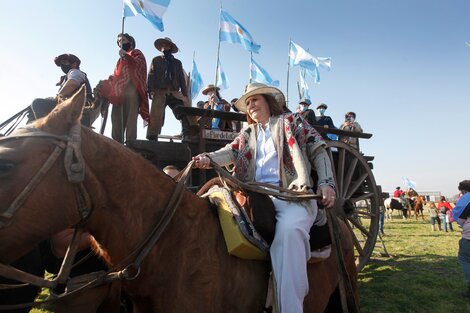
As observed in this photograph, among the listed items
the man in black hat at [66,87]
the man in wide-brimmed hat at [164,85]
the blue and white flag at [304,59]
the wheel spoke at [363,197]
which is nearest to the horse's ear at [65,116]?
the man in black hat at [66,87]

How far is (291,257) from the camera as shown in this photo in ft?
7.38

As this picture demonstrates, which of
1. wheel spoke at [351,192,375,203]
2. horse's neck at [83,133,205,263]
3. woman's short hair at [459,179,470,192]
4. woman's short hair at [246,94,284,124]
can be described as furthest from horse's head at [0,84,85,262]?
woman's short hair at [459,179,470,192]

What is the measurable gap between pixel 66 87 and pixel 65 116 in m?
3.15

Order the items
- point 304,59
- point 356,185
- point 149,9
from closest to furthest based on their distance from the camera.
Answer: point 356,185 < point 149,9 < point 304,59

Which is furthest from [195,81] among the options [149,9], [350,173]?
[350,173]

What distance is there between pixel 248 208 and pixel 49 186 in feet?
4.38

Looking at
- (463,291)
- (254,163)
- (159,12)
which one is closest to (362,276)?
(463,291)

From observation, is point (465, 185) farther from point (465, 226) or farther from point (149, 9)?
point (149, 9)

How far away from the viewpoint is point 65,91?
4.40 m

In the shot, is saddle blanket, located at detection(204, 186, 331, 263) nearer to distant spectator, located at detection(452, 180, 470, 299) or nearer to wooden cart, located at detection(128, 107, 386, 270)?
wooden cart, located at detection(128, 107, 386, 270)

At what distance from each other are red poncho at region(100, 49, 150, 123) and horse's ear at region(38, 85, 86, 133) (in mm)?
3464

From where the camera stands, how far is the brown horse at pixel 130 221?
1.56 meters

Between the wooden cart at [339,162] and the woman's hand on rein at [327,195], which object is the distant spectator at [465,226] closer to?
the wooden cart at [339,162]

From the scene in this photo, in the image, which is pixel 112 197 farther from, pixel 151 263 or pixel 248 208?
pixel 248 208
